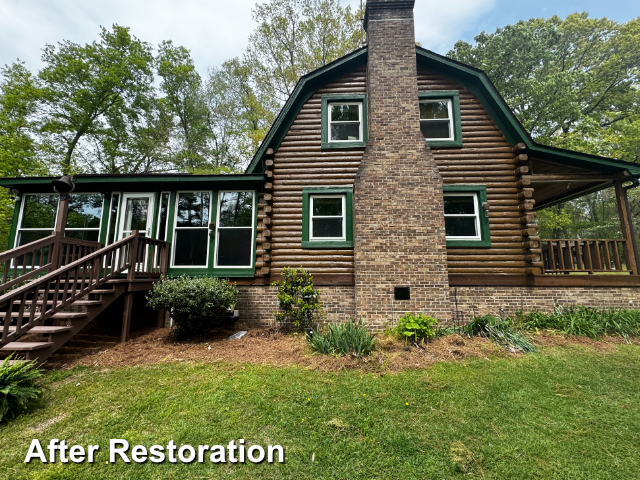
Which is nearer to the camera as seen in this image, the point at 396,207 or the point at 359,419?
the point at 359,419

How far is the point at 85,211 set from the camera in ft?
28.9

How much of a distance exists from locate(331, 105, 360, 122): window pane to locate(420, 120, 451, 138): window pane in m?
2.12

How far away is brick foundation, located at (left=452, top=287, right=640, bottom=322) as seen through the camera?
24.1 ft

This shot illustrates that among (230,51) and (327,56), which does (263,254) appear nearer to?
(327,56)

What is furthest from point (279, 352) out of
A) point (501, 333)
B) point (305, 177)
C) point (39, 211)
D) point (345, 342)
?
point (39, 211)

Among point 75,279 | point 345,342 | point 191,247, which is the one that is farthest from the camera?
point 191,247

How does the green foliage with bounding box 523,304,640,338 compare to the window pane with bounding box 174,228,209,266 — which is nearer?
the green foliage with bounding box 523,304,640,338

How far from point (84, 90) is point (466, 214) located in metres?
25.1

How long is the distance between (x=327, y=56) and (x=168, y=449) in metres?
20.6

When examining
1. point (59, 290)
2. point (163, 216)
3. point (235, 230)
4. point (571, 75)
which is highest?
point (571, 75)

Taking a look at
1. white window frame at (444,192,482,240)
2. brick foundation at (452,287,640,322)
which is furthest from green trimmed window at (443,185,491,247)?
brick foundation at (452,287,640,322)

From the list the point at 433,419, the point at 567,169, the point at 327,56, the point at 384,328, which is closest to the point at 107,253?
the point at 384,328

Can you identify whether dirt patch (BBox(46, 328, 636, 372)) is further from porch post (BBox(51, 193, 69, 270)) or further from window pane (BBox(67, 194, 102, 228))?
window pane (BBox(67, 194, 102, 228))

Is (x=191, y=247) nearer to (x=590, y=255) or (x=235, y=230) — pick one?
(x=235, y=230)
